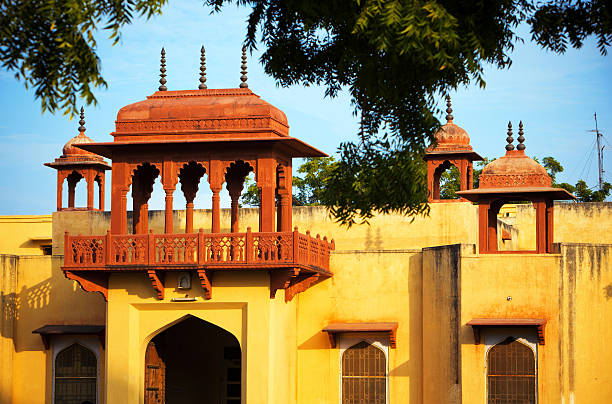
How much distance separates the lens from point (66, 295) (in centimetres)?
1938

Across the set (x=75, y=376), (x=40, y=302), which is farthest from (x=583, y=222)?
(x=40, y=302)

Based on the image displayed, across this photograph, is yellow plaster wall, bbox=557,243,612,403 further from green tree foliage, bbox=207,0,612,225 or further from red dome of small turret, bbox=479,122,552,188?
green tree foliage, bbox=207,0,612,225

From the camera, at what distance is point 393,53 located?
8414mm

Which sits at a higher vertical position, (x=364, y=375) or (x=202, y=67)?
(x=202, y=67)

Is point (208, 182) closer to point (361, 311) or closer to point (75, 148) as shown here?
point (361, 311)

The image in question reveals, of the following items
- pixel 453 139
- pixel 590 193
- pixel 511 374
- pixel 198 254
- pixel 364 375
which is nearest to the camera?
pixel 198 254

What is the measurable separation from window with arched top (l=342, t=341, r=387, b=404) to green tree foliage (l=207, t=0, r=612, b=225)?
27.7ft

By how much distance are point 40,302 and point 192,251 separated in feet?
13.7

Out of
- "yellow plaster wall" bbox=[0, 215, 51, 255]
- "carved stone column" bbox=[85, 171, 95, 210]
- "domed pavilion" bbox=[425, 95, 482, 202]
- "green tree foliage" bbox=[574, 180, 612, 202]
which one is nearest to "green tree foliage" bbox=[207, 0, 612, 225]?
"domed pavilion" bbox=[425, 95, 482, 202]

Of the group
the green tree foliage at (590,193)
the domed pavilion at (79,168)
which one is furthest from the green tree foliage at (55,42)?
the green tree foliage at (590,193)

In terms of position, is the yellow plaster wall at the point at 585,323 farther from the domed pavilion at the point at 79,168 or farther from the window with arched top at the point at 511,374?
the domed pavilion at the point at 79,168

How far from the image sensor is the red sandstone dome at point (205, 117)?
17125mm

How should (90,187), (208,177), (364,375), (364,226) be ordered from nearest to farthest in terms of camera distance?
(208,177) → (364,375) → (364,226) → (90,187)

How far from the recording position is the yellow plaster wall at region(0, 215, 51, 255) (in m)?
27.8
